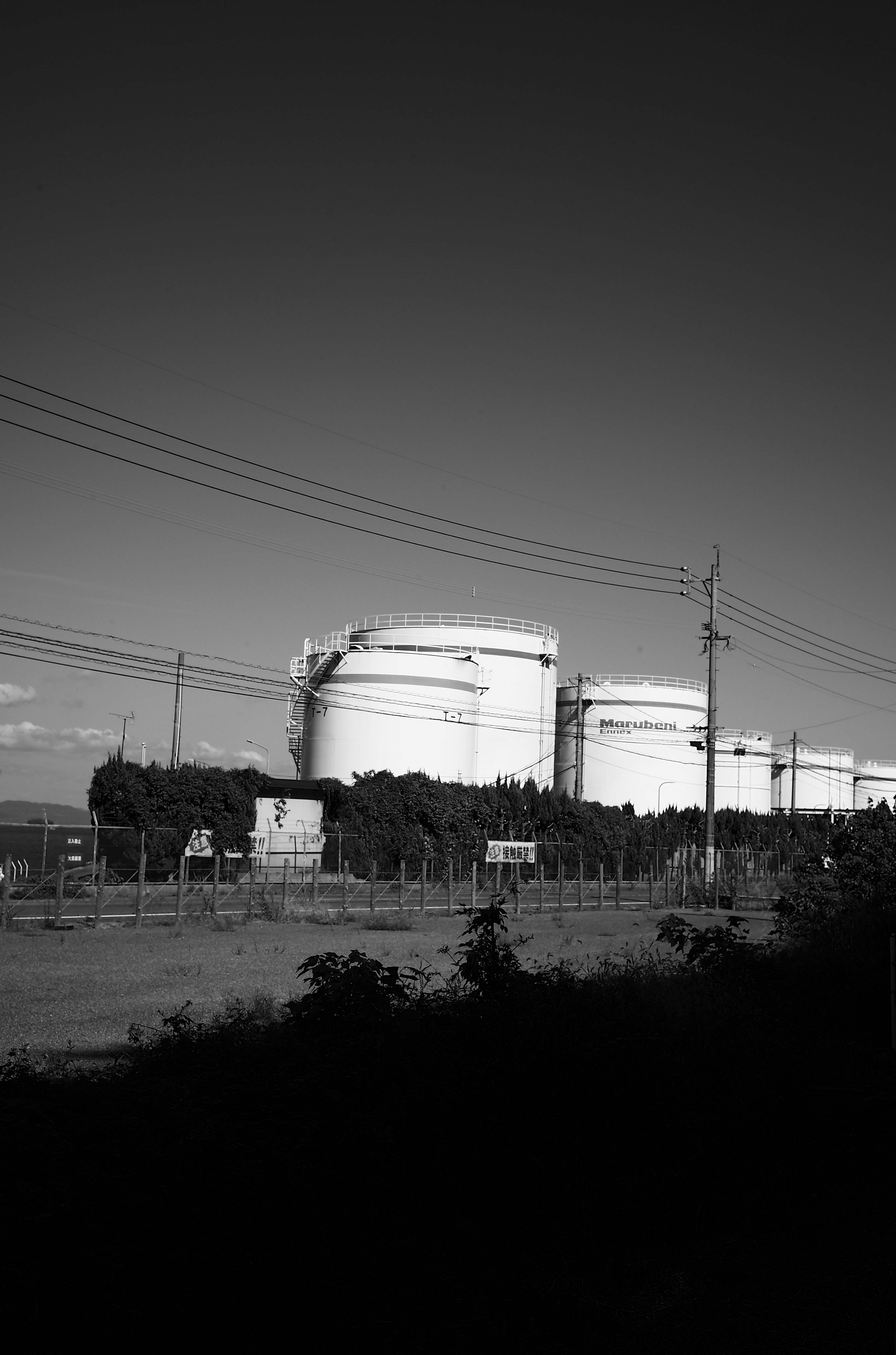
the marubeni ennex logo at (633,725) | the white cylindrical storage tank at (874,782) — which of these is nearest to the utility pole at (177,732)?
the marubeni ennex logo at (633,725)

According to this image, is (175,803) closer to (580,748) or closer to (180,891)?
(180,891)

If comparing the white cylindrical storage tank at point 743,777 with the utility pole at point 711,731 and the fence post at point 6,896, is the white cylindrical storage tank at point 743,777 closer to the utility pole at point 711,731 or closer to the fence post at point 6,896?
the utility pole at point 711,731

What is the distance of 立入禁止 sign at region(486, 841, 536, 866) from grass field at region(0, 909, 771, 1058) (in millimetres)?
4384

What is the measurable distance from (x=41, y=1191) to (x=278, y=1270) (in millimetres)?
1088

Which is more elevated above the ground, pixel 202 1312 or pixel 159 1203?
pixel 159 1203

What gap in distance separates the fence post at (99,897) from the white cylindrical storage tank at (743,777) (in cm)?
5053

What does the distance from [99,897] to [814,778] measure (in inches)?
2751

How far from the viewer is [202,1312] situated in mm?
4117

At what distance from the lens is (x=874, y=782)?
308 ft

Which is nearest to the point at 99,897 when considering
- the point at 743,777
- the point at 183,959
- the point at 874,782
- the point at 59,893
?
the point at 59,893

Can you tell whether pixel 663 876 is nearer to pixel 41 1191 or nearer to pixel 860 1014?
pixel 860 1014

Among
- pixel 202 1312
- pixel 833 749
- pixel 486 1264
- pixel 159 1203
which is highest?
pixel 833 749

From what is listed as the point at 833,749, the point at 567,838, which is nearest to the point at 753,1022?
the point at 567,838

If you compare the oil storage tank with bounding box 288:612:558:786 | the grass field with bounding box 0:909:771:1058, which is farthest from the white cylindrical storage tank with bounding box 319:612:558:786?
the grass field with bounding box 0:909:771:1058
